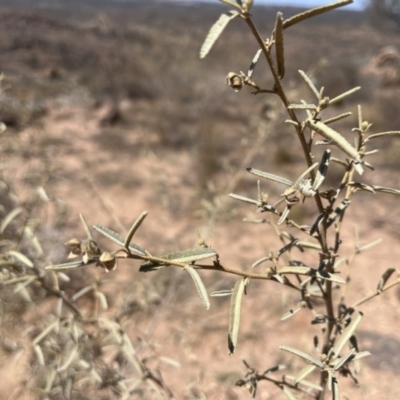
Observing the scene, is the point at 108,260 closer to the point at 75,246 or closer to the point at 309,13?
the point at 75,246

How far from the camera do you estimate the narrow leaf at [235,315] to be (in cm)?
37

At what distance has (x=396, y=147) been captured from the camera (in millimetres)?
4508

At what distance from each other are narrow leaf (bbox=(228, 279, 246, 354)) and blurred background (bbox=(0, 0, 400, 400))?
21.2 inches

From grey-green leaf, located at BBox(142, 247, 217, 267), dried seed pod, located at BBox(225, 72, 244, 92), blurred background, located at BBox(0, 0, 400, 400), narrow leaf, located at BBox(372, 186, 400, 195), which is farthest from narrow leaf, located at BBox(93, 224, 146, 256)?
blurred background, located at BBox(0, 0, 400, 400)

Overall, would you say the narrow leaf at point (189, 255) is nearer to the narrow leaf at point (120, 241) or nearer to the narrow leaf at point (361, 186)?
the narrow leaf at point (120, 241)

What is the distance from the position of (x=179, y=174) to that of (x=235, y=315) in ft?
13.3

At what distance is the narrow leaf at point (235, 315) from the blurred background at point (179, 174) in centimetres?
54

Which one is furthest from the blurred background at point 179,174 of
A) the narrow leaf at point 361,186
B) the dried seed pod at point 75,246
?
the narrow leaf at point 361,186

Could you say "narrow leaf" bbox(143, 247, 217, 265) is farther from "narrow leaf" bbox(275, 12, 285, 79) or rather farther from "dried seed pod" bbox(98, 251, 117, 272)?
"narrow leaf" bbox(275, 12, 285, 79)

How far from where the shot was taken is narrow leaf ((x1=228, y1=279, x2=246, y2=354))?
37 centimetres

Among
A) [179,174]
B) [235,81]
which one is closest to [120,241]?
[235,81]

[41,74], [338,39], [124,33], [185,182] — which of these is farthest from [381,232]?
[338,39]

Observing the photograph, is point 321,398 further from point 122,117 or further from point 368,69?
point 368,69

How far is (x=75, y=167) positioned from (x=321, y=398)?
4.22 meters
